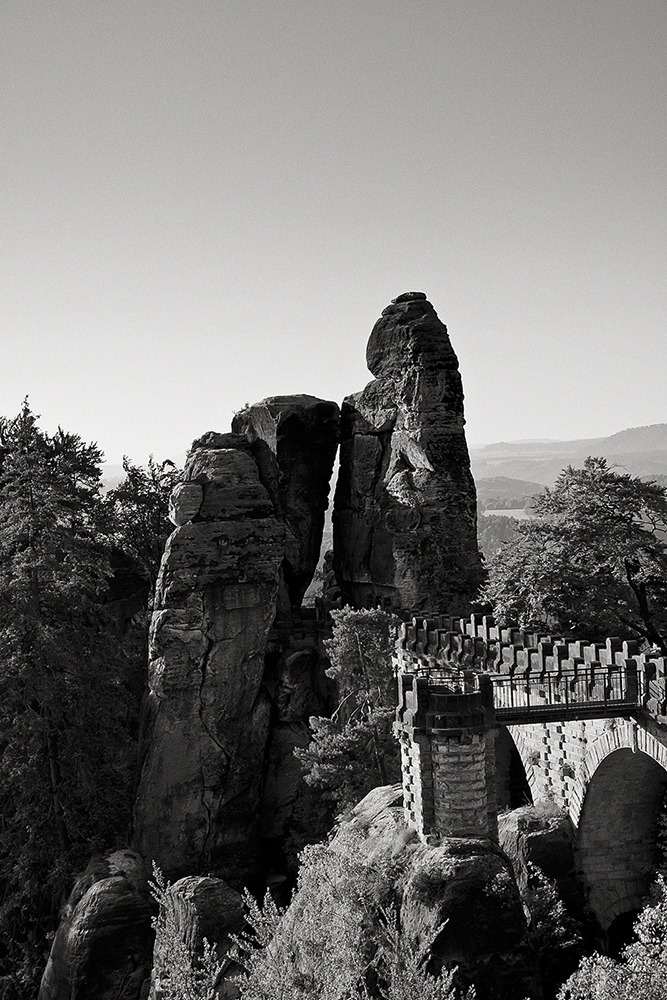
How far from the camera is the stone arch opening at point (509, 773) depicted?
89.2 ft

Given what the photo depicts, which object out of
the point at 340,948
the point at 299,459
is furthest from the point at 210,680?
the point at 340,948

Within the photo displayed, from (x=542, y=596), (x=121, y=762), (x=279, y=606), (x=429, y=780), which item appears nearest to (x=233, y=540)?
(x=279, y=606)

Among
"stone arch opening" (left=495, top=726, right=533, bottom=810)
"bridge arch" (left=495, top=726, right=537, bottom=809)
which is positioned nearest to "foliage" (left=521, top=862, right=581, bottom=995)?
"bridge arch" (left=495, top=726, right=537, bottom=809)

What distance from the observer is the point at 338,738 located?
30.6m

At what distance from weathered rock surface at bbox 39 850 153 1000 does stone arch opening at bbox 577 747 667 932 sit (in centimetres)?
1208

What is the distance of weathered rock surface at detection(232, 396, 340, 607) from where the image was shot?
4338cm

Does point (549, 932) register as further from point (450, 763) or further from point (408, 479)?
point (408, 479)

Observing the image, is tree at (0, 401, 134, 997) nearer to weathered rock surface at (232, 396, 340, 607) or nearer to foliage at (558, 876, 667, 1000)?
weathered rock surface at (232, 396, 340, 607)

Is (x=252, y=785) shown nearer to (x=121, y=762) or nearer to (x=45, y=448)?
(x=121, y=762)

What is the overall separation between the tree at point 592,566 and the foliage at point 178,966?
15.4 meters

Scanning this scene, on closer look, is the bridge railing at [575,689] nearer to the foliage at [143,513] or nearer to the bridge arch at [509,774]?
the bridge arch at [509,774]

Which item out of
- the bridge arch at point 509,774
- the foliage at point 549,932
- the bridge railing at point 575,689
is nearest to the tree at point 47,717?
the bridge arch at point 509,774

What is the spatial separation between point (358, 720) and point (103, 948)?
385 inches

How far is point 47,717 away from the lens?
1241 inches
